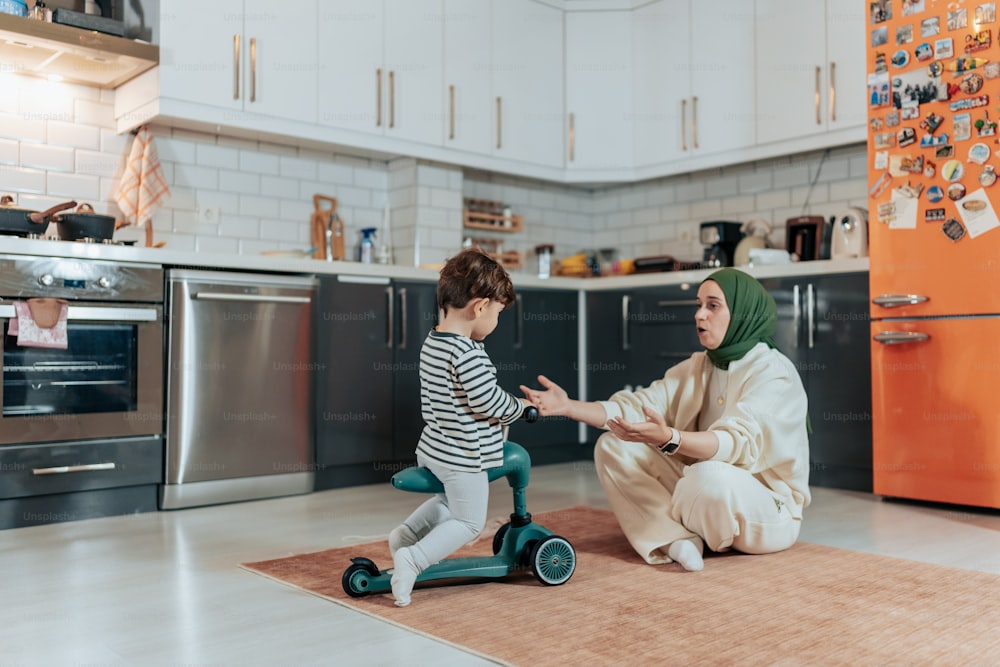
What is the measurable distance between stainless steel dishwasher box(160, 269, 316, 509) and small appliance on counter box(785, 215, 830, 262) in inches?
94.4

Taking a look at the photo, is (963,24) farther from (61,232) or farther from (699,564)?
(61,232)

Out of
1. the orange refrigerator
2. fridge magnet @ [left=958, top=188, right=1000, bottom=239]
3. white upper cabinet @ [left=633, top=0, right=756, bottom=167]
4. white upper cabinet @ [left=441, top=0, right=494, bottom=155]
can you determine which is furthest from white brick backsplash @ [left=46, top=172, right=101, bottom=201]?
fridge magnet @ [left=958, top=188, right=1000, bottom=239]

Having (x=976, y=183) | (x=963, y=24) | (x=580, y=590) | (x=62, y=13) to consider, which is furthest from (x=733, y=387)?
Answer: (x=62, y=13)

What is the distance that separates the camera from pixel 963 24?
3.40m

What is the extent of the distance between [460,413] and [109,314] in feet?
5.75

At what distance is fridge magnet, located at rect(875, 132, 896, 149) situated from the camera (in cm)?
364

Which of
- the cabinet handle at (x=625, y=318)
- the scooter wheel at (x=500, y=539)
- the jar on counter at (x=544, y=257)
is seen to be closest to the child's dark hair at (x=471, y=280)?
the scooter wheel at (x=500, y=539)

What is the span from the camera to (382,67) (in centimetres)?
448

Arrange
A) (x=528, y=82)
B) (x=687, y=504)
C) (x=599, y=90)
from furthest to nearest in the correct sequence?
1. (x=599, y=90)
2. (x=528, y=82)
3. (x=687, y=504)

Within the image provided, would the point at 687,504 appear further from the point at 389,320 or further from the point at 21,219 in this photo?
the point at 21,219

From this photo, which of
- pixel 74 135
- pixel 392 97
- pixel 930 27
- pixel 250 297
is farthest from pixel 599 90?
pixel 74 135

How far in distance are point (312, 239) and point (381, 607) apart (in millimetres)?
2844

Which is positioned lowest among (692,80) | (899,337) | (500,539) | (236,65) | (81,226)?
(500,539)

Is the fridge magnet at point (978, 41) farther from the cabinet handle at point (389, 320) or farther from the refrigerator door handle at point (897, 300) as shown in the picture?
the cabinet handle at point (389, 320)
